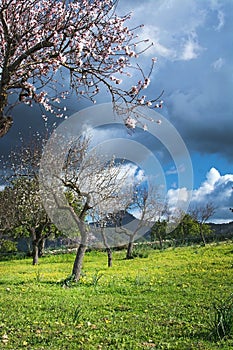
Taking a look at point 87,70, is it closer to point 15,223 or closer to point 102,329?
point 102,329

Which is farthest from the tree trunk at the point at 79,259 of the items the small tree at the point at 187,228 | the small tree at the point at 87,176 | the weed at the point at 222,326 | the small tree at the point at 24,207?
the small tree at the point at 187,228

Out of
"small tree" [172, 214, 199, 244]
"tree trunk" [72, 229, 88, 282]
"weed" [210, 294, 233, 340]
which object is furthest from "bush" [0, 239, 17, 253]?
"weed" [210, 294, 233, 340]

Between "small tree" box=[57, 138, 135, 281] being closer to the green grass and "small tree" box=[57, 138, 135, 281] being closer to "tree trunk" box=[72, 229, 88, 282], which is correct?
"tree trunk" box=[72, 229, 88, 282]

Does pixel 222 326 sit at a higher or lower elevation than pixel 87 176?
lower

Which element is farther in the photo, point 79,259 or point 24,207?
point 24,207

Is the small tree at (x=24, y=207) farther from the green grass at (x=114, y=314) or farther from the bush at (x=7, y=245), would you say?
the green grass at (x=114, y=314)

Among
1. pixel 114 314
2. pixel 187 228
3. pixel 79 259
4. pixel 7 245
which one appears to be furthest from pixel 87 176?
pixel 187 228

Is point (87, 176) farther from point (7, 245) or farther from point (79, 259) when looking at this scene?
point (7, 245)

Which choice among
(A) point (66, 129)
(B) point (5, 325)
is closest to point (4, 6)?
(B) point (5, 325)

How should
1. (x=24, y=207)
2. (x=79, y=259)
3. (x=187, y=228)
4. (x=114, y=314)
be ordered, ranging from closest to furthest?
(x=114, y=314), (x=79, y=259), (x=24, y=207), (x=187, y=228)

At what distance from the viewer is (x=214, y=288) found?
10.8 meters

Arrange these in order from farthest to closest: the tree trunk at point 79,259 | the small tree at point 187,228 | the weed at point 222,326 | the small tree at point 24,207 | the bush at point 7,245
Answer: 1. the small tree at point 187,228
2. the bush at point 7,245
3. the small tree at point 24,207
4. the tree trunk at point 79,259
5. the weed at point 222,326

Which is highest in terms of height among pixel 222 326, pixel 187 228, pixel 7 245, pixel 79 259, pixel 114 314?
pixel 187 228

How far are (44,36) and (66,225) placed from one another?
2619 centimetres
